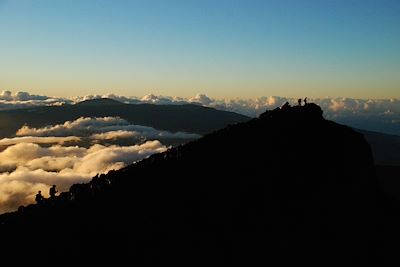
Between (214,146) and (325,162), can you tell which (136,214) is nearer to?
(214,146)

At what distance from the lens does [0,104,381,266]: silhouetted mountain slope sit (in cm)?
2627

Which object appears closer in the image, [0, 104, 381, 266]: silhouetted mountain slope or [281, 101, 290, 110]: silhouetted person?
[0, 104, 381, 266]: silhouetted mountain slope

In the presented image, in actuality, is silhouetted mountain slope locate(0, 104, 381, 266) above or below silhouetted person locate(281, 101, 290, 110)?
below

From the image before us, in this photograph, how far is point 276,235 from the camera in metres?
34.5

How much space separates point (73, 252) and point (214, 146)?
19.7m

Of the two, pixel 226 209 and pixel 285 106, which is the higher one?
pixel 285 106

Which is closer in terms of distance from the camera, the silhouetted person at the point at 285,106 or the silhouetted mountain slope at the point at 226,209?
the silhouetted mountain slope at the point at 226,209

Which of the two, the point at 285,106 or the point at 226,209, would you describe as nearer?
the point at 226,209

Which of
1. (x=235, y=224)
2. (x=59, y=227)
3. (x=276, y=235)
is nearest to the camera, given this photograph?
(x=59, y=227)

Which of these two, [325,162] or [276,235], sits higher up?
[325,162]

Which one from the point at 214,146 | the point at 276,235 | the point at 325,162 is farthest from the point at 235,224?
the point at 325,162

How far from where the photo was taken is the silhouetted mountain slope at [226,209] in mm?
26266

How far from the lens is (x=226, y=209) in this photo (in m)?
33.0

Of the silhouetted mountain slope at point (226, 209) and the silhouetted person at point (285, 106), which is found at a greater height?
the silhouetted person at point (285, 106)
